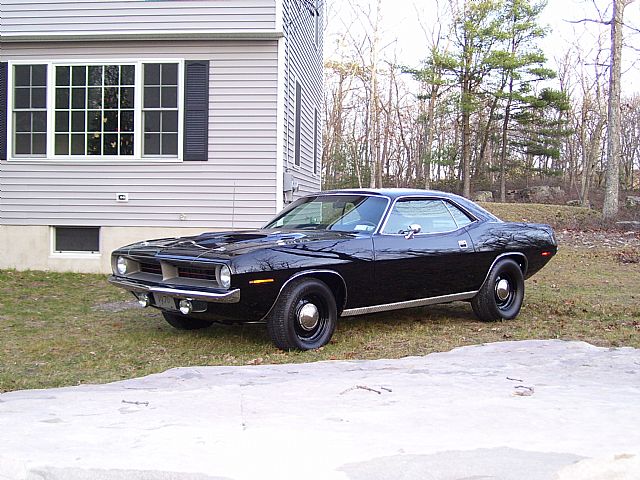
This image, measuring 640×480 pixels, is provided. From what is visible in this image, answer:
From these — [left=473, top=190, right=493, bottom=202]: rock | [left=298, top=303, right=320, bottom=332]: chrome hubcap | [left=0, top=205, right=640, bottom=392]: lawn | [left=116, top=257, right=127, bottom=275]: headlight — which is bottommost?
[left=0, top=205, right=640, bottom=392]: lawn

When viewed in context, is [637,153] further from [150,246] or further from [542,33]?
[150,246]

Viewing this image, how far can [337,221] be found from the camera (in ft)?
23.4

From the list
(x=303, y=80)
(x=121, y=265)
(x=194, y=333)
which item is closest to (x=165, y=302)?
(x=121, y=265)

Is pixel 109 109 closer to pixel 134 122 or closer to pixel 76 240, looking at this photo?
pixel 134 122

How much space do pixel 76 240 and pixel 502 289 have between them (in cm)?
760

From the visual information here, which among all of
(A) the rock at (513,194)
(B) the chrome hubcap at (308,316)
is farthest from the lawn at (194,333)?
(A) the rock at (513,194)

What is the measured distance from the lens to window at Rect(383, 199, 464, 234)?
7133mm

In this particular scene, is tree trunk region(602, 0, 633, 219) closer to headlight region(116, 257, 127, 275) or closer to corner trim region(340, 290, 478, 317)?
corner trim region(340, 290, 478, 317)

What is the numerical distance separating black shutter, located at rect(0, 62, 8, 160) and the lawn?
259 cm

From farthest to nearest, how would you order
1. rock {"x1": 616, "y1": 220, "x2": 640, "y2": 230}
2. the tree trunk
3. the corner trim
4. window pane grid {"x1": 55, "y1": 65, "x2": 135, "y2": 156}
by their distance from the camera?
the tree trunk, rock {"x1": 616, "y1": 220, "x2": 640, "y2": 230}, window pane grid {"x1": 55, "y1": 65, "x2": 135, "y2": 156}, the corner trim

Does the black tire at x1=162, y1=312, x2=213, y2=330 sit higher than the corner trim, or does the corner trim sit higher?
the corner trim

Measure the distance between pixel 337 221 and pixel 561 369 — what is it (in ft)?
8.92

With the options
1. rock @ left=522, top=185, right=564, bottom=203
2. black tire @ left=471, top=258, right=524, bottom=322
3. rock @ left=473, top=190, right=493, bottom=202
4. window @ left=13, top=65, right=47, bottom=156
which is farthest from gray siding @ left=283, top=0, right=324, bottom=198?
rock @ left=522, top=185, right=564, bottom=203

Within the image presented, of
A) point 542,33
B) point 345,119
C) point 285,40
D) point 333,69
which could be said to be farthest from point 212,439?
Result: point 345,119
